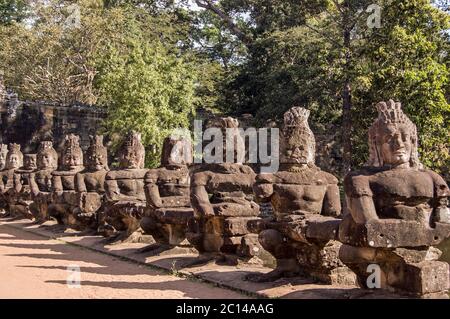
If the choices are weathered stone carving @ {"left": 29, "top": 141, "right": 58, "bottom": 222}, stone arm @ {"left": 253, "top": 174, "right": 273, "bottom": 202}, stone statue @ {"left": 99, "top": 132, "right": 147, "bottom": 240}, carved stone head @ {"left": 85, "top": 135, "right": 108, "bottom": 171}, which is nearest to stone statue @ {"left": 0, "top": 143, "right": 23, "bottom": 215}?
weathered stone carving @ {"left": 29, "top": 141, "right": 58, "bottom": 222}

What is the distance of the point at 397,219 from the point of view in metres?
6.02

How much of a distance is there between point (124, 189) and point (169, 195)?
1.99 metres

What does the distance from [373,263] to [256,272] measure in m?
2.15

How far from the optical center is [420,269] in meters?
5.79

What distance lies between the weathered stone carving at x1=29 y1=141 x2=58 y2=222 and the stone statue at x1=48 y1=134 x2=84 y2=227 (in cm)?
126

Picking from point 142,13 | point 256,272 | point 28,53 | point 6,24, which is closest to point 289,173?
point 256,272

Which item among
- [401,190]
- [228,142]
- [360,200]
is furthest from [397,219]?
[228,142]

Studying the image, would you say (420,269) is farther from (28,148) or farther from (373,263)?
(28,148)

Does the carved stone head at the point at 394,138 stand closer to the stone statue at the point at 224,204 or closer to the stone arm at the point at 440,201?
the stone arm at the point at 440,201

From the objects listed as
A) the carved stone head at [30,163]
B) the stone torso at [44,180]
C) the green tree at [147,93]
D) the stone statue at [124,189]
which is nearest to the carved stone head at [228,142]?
the stone statue at [124,189]

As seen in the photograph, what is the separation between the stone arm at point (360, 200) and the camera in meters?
5.96

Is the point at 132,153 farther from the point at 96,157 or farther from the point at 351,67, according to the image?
the point at 351,67

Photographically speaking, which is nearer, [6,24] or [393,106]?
[393,106]
